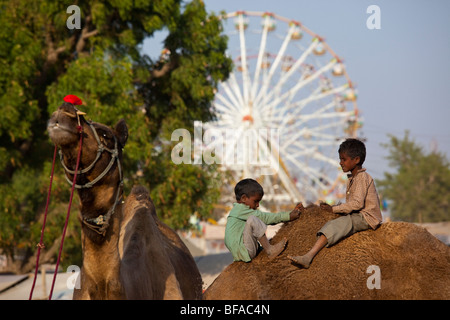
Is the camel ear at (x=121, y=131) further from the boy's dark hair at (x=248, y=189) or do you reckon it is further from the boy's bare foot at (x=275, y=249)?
the boy's bare foot at (x=275, y=249)

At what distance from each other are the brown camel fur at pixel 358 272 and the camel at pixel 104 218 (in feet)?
2.16

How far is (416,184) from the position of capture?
5809cm

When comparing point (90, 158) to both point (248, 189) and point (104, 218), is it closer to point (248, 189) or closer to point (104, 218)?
point (104, 218)

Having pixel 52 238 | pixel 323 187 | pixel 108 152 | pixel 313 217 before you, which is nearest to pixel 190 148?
pixel 52 238

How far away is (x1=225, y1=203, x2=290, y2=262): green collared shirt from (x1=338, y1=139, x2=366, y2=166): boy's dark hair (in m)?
0.80

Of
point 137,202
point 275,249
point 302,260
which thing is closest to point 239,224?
point 275,249

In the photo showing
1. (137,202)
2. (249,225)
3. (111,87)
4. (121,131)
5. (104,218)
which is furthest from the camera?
(111,87)

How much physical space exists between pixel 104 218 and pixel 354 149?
2.47 metres

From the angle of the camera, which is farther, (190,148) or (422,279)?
(190,148)

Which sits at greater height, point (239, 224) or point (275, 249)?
point (239, 224)

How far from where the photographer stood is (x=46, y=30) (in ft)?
60.4

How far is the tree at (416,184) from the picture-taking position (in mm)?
53938

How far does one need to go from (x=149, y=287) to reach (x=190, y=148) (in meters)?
13.8
